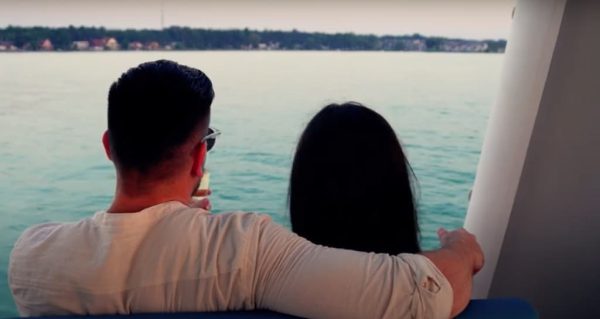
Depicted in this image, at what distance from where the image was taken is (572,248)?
2.22 m

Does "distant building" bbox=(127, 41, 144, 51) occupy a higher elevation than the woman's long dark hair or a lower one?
lower

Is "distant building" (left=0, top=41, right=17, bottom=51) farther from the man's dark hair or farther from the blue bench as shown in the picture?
the blue bench

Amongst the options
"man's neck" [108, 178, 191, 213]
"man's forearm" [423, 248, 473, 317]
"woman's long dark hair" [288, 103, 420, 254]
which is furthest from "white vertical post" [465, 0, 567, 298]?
"man's neck" [108, 178, 191, 213]

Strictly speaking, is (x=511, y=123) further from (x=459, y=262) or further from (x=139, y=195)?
(x=139, y=195)

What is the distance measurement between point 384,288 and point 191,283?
1.04 ft

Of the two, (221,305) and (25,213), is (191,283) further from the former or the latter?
(25,213)

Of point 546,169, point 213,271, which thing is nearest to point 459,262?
point 213,271

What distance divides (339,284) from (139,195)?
381 millimetres

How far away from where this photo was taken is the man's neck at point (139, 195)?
3.61 ft

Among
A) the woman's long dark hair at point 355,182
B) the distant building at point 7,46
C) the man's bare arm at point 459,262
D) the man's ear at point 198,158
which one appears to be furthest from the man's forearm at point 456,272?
the distant building at point 7,46

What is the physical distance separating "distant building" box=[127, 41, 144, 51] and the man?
126 inches

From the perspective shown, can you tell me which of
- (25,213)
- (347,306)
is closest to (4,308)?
(25,213)

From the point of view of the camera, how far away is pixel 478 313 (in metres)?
1.09

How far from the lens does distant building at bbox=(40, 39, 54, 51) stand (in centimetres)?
381
